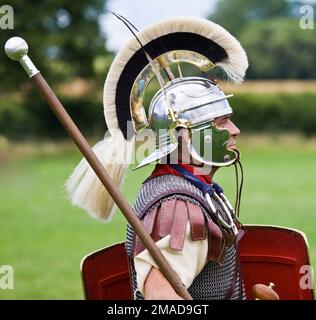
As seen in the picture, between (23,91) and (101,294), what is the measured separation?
75.6 feet

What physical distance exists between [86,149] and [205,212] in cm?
Result: 45

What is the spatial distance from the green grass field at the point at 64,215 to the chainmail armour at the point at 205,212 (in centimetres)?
137

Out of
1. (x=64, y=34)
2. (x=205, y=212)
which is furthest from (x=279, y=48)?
(x=205, y=212)

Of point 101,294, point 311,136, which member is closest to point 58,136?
point 311,136

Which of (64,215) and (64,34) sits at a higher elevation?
(64,34)

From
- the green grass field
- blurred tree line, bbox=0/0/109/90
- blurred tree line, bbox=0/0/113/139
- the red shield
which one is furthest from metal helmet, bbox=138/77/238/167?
blurred tree line, bbox=0/0/109/90

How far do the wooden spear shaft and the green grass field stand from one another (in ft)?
5.19

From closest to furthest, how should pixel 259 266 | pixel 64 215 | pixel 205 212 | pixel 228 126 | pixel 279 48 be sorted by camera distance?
pixel 205 212, pixel 228 126, pixel 259 266, pixel 64 215, pixel 279 48

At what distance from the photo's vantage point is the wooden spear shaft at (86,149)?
2.97m

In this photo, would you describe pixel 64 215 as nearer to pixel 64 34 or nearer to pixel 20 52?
pixel 20 52

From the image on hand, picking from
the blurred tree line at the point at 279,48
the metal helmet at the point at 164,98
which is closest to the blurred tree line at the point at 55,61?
the blurred tree line at the point at 279,48

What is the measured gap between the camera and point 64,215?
43.1 feet

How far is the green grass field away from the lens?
8711 millimetres

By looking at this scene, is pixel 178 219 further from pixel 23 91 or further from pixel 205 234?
pixel 23 91
